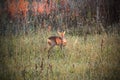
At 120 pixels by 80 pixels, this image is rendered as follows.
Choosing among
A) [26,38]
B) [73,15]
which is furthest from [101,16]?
[26,38]

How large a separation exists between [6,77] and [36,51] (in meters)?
0.35

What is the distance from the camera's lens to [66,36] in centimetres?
310

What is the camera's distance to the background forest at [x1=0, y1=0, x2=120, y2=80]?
9.92 feet

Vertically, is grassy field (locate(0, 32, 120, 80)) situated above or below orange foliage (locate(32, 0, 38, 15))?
below

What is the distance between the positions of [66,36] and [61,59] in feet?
0.70

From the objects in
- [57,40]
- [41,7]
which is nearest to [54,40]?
[57,40]

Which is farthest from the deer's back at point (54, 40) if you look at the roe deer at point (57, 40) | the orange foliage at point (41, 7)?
the orange foliage at point (41, 7)

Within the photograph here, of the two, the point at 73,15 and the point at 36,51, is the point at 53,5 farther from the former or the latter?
the point at 36,51

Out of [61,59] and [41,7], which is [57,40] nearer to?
[61,59]

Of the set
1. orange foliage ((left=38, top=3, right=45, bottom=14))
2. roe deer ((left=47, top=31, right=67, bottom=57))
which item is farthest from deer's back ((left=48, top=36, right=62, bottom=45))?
orange foliage ((left=38, top=3, right=45, bottom=14))

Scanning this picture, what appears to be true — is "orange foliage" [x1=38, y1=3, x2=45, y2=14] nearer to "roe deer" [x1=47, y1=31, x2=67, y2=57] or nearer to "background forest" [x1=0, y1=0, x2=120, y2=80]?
"background forest" [x1=0, y1=0, x2=120, y2=80]

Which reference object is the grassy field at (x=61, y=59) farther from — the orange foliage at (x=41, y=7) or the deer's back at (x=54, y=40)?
the orange foliage at (x=41, y=7)

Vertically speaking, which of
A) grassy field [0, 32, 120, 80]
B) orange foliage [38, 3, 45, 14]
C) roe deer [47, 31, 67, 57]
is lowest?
grassy field [0, 32, 120, 80]

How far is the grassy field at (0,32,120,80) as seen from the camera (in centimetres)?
302
